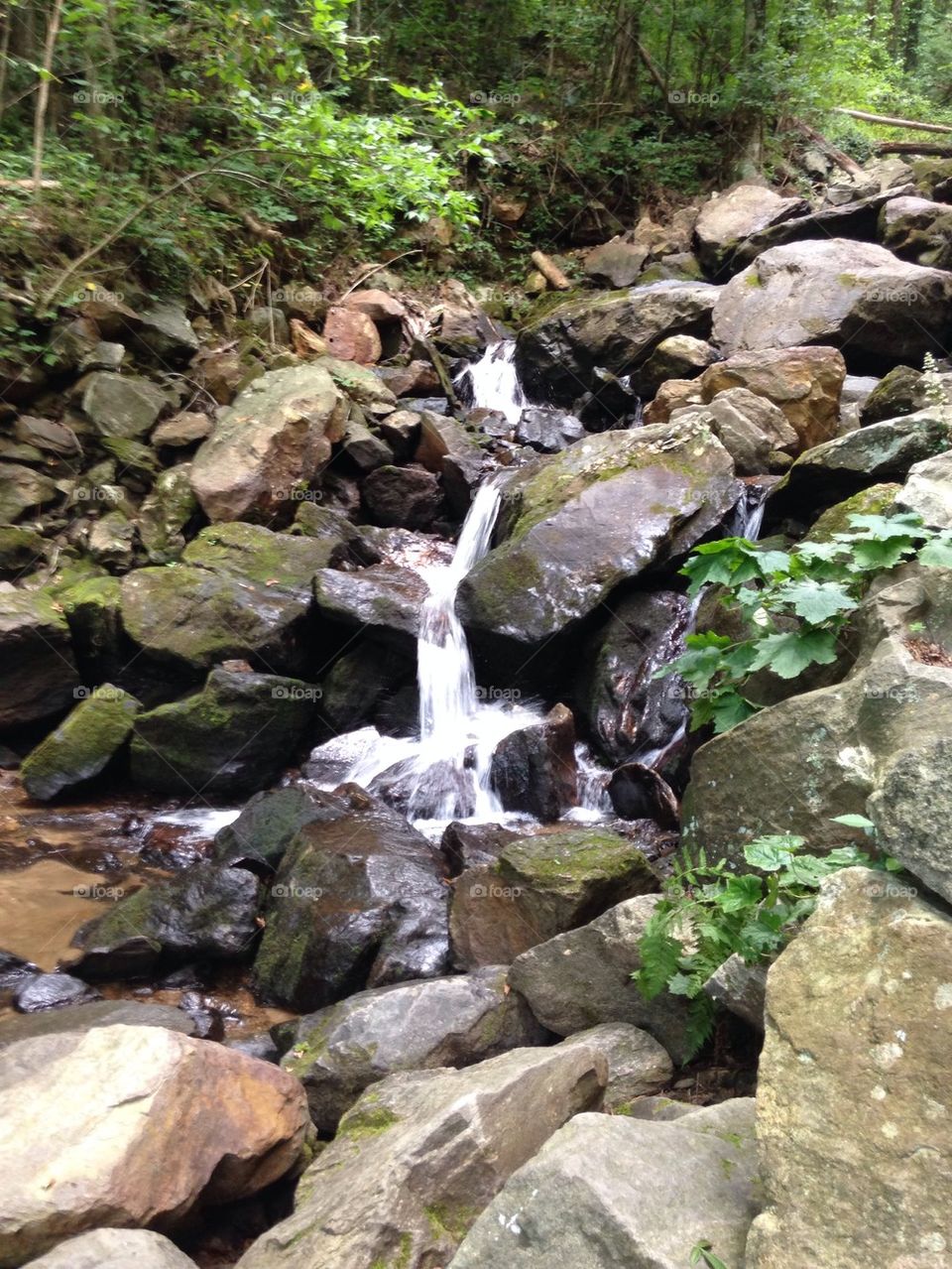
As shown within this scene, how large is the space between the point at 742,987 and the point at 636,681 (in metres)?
4.39

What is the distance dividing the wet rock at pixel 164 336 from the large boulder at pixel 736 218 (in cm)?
769

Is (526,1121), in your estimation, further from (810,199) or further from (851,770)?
(810,199)

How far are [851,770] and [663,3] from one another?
1692 centimetres

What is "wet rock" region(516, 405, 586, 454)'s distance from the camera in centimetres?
1110

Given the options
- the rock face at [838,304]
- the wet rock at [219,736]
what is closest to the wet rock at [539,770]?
the wet rock at [219,736]

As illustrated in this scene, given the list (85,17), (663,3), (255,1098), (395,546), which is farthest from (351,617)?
(663,3)

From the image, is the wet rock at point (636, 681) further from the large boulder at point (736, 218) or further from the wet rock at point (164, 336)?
the large boulder at point (736, 218)

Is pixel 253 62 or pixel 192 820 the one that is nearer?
pixel 192 820

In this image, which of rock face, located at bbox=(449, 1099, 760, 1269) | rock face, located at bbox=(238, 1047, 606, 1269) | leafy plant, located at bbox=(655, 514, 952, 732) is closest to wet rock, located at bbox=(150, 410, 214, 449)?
leafy plant, located at bbox=(655, 514, 952, 732)

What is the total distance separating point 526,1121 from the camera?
9.14 feet

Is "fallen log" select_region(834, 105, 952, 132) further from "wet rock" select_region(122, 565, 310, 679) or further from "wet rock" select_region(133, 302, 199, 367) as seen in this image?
"wet rock" select_region(122, 565, 310, 679)

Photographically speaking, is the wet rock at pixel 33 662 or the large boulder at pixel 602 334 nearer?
the wet rock at pixel 33 662

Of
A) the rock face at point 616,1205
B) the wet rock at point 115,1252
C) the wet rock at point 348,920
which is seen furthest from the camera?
the wet rock at point 348,920

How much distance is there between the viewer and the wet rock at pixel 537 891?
4449 millimetres
